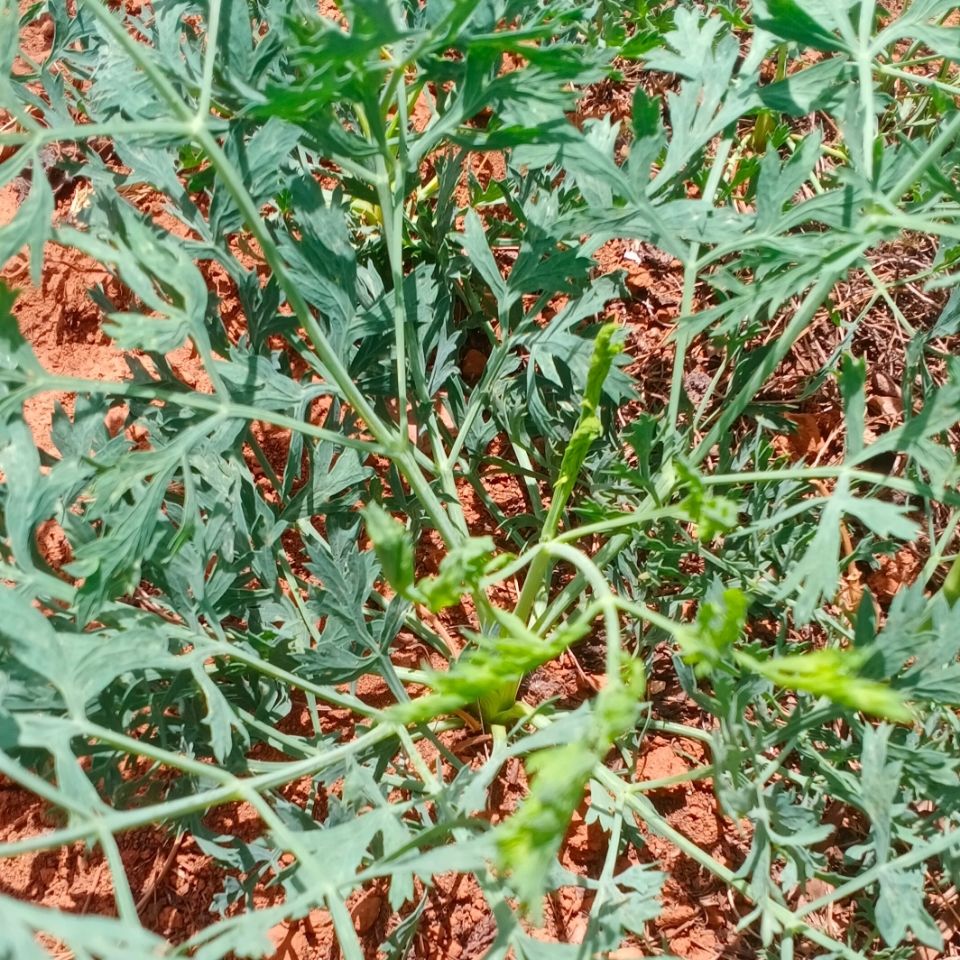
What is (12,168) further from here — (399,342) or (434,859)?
(434,859)

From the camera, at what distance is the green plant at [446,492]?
89 cm

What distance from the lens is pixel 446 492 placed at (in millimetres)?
1451

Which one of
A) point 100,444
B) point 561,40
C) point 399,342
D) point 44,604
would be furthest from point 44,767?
point 561,40

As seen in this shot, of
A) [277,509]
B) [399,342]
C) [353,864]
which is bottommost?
[353,864]

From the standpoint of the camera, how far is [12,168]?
0.93 metres

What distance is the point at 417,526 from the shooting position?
59.7 inches

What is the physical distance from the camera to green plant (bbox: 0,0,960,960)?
0.89 m

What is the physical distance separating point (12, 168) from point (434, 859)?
0.81m

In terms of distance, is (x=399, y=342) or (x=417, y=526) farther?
(x=417, y=526)

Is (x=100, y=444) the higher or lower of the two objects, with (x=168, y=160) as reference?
lower

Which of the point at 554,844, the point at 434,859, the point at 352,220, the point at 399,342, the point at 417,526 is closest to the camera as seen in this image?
the point at 554,844

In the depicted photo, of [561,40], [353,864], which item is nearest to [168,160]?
[561,40]

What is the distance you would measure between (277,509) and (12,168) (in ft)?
2.50

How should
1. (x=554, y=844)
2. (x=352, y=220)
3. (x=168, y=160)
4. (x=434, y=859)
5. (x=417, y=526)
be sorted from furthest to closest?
(x=352, y=220)
(x=417, y=526)
(x=168, y=160)
(x=434, y=859)
(x=554, y=844)
